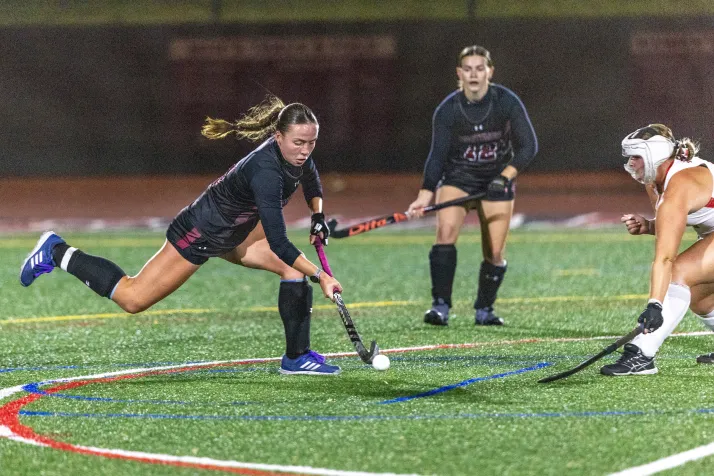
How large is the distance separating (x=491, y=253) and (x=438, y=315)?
598 millimetres

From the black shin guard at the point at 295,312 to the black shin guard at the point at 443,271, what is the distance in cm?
216

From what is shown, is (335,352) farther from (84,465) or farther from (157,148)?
(157,148)

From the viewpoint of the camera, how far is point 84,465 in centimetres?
461

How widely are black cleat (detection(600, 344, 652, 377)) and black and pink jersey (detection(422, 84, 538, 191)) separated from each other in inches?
95.9

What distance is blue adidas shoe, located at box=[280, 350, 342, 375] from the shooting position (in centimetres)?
657

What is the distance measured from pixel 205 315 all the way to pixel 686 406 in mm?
4648

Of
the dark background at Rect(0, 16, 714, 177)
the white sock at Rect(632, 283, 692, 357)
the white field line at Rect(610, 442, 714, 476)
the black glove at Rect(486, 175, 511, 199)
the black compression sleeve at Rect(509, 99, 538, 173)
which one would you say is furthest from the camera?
the dark background at Rect(0, 16, 714, 177)

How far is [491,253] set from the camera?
870 cm

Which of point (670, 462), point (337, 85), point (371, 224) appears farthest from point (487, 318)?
point (337, 85)

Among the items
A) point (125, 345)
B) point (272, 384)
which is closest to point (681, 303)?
point (272, 384)

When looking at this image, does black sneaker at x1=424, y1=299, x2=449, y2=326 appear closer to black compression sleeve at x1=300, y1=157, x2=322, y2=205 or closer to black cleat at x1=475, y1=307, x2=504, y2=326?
black cleat at x1=475, y1=307, x2=504, y2=326

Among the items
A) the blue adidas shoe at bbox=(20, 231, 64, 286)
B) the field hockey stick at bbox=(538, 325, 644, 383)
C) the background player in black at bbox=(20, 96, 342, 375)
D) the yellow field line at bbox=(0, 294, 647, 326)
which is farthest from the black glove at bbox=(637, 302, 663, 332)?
the yellow field line at bbox=(0, 294, 647, 326)

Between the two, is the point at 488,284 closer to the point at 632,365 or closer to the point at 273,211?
the point at 632,365

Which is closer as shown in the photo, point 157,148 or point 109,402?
point 109,402
